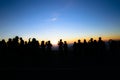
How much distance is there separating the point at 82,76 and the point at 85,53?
968 cm

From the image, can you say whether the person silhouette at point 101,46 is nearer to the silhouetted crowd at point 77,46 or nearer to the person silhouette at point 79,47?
the silhouetted crowd at point 77,46

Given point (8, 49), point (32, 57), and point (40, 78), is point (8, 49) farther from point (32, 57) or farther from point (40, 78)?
point (40, 78)

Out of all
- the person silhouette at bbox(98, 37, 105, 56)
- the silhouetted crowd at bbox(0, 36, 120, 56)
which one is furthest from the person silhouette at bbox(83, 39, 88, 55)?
the person silhouette at bbox(98, 37, 105, 56)

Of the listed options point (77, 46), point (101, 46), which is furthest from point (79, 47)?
point (101, 46)

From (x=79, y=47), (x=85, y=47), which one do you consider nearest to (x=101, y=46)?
(x=85, y=47)

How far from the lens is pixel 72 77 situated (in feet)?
26.9

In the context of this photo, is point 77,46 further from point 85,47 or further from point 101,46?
point 101,46

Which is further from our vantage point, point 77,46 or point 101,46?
point 77,46

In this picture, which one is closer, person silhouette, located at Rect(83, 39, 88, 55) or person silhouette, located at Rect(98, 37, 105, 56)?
person silhouette, located at Rect(98, 37, 105, 56)

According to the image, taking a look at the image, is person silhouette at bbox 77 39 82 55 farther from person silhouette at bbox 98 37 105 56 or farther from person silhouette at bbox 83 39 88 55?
person silhouette at bbox 98 37 105 56

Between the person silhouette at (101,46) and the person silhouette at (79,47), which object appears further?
the person silhouette at (79,47)

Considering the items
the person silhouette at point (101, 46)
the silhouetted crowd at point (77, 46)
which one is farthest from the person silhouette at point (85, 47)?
the person silhouette at point (101, 46)

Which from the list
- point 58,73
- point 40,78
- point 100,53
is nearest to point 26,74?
point 40,78

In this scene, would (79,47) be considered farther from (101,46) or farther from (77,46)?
(101,46)
